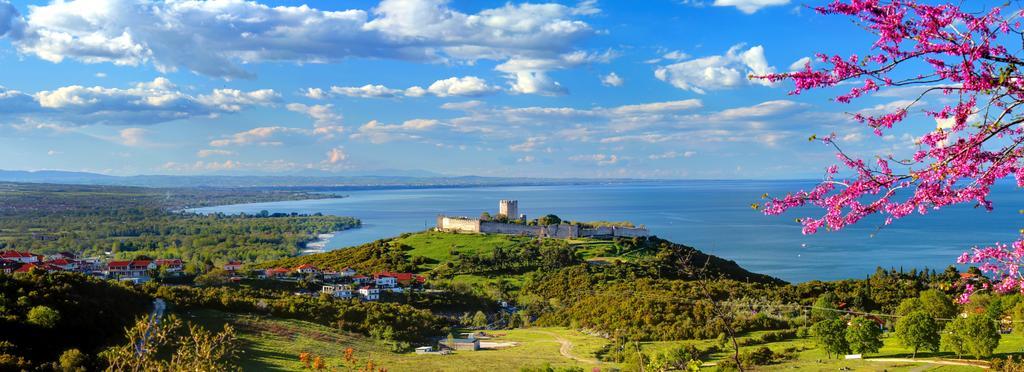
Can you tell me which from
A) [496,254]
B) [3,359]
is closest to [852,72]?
[3,359]

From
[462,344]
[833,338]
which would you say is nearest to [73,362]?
[462,344]

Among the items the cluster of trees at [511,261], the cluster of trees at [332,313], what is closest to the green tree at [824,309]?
the cluster of trees at [332,313]

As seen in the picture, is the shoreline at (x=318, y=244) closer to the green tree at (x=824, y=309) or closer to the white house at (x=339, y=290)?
the white house at (x=339, y=290)

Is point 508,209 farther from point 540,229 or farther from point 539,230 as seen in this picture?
point 540,229

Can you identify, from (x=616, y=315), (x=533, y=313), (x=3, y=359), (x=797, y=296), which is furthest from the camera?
(x=533, y=313)

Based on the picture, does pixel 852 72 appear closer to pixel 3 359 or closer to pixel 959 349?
pixel 3 359

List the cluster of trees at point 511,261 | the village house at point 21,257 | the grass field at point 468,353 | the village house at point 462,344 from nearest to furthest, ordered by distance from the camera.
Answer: the grass field at point 468,353, the village house at point 462,344, the village house at point 21,257, the cluster of trees at point 511,261
